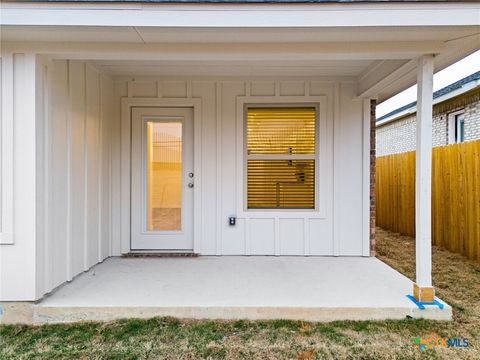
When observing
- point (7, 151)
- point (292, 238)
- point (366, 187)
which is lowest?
point (292, 238)

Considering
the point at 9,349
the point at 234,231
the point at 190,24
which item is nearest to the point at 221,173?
the point at 234,231

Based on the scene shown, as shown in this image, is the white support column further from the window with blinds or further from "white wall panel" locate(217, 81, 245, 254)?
"white wall panel" locate(217, 81, 245, 254)

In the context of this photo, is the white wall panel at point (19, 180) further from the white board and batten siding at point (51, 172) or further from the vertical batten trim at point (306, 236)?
the vertical batten trim at point (306, 236)

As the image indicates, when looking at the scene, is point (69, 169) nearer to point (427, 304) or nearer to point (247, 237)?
point (247, 237)

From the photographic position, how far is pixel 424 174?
9.36 feet

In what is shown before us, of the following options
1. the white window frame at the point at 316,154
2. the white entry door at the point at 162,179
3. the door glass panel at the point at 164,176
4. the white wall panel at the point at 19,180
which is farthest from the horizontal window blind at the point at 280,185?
the white wall panel at the point at 19,180

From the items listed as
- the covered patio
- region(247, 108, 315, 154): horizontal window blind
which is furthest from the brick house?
region(247, 108, 315, 154): horizontal window blind

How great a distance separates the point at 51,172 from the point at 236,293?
2220 mm

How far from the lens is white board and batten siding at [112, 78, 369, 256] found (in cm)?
451

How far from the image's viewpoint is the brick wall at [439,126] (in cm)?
703

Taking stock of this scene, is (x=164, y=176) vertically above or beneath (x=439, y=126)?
beneath

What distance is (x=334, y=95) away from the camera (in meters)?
4.51

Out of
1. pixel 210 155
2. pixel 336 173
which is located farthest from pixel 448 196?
pixel 210 155

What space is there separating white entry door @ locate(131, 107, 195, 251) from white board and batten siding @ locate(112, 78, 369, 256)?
18cm
